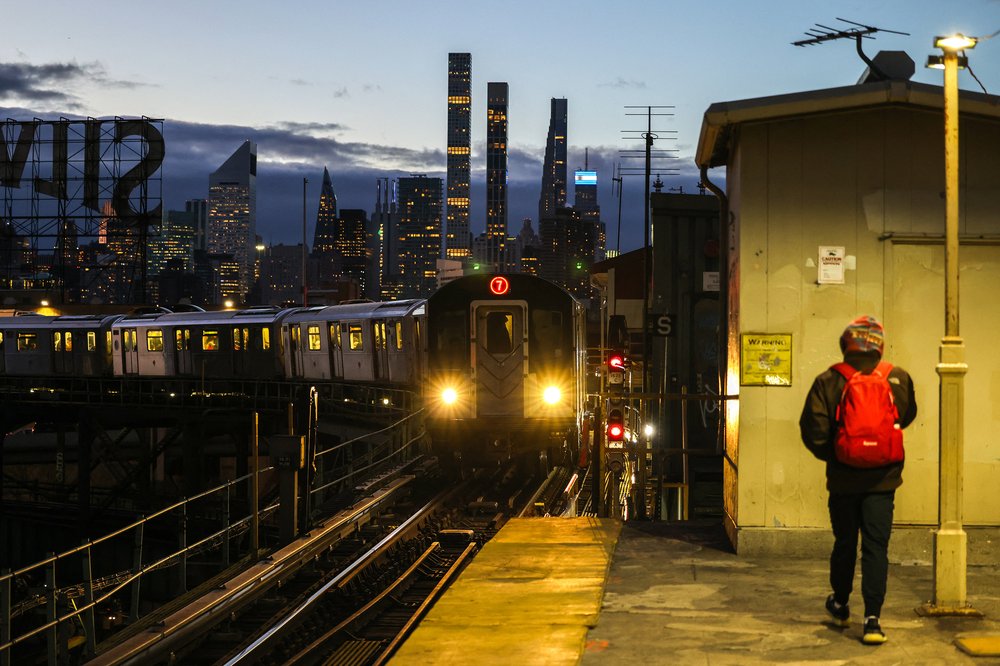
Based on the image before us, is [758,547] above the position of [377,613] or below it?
above

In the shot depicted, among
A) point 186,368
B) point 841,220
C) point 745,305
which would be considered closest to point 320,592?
point 745,305

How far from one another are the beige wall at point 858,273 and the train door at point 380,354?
19.8m

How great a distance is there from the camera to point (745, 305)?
27.7 feet

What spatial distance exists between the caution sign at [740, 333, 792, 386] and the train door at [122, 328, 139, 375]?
37037mm

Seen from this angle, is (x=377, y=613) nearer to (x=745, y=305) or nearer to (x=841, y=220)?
(x=745, y=305)

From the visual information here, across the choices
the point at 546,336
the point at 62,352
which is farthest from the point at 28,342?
the point at 546,336

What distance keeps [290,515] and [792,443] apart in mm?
5682

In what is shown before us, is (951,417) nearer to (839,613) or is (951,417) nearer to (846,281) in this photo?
(839,613)

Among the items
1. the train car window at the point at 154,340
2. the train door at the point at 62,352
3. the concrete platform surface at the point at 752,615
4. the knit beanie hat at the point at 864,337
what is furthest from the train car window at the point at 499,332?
the train door at the point at 62,352

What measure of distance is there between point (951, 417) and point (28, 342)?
4505 cm

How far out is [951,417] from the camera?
6785 millimetres

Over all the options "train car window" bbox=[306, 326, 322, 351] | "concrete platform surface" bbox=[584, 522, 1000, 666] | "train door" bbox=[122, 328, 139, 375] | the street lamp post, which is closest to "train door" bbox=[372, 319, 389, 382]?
"train car window" bbox=[306, 326, 322, 351]

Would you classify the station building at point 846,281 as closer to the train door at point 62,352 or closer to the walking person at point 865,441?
the walking person at point 865,441

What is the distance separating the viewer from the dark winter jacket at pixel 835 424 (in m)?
6.18
